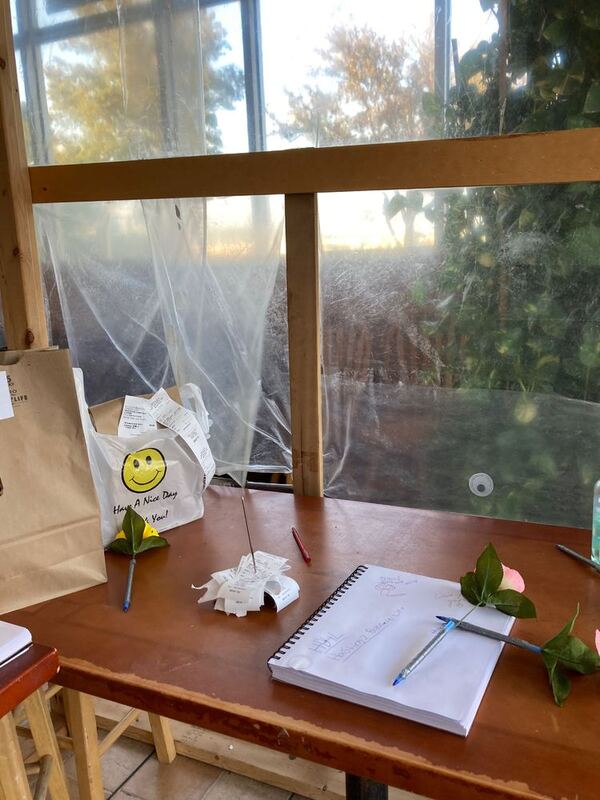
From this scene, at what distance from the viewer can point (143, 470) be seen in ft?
4.16

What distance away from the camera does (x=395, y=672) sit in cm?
78

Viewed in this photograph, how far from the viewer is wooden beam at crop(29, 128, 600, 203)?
1116mm

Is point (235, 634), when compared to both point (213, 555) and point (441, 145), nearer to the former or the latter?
point (213, 555)

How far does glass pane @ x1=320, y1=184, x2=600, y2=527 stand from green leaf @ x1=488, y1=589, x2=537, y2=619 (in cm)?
48

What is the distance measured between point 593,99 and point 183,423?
95 cm

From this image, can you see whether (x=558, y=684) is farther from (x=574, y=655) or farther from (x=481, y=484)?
(x=481, y=484)

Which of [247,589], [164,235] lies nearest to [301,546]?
[247,589]

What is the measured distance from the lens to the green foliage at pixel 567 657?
2.51 ft

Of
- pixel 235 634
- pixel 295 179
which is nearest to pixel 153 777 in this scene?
pixel 235 634

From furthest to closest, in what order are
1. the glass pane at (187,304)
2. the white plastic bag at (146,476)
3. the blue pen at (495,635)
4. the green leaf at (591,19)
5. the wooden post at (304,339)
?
the glass pane at (187,304) → the wooden post at (304,339) → the white plastic bag at (146,476) → the green leaf at (591,19) → the blue pen at (495,635)

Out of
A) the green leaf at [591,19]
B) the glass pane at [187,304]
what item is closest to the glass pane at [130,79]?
the glass pane at [187,304]

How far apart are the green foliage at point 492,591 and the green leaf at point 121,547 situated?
588 millimetres

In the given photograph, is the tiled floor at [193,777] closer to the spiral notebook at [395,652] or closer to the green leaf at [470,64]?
the spiral notebook at [395,652]

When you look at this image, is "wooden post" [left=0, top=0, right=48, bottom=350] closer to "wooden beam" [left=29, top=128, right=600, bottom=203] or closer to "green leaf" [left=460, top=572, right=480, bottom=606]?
"wooden beam" [left=29, top=128, right=600, bottom=203]
